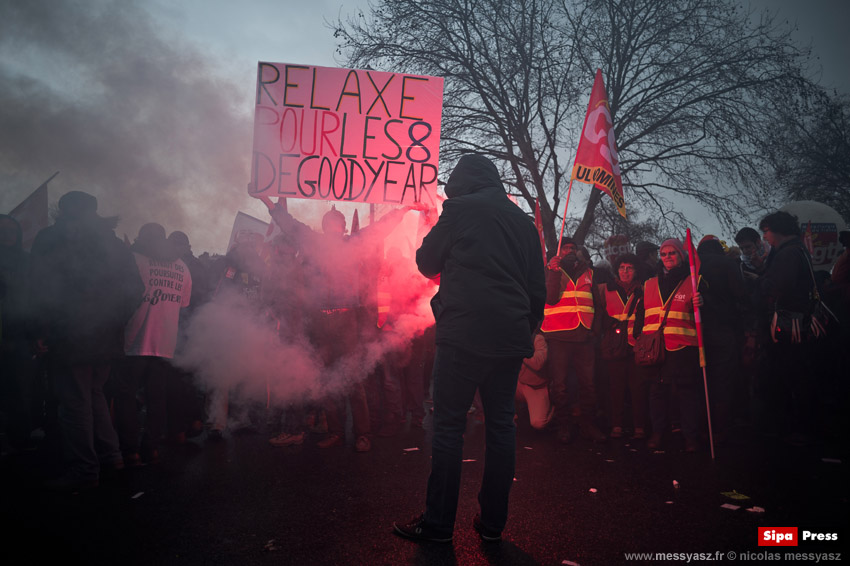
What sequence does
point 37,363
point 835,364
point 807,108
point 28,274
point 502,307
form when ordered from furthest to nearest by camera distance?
point 807,108 < point 835,364 < point 37,363 < point 28,274 < point 502,307

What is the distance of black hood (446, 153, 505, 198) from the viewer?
3.35m

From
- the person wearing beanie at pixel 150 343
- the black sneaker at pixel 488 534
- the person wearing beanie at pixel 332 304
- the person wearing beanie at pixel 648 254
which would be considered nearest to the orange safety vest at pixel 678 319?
the person wearing beanie at pixel 648 254

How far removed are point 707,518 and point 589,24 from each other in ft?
46.8

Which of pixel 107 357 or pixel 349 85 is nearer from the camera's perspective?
pixel 107 357

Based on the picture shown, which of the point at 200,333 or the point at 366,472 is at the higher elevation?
the point at 200,333

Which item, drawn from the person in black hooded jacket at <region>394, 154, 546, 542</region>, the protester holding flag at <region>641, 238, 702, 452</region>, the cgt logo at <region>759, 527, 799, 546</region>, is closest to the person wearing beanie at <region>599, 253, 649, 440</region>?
the protester holding flag at <region>641, 238, 702, 452</region>

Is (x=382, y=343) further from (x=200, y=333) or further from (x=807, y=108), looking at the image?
(x=807, y=108)

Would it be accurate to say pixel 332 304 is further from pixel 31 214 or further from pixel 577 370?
pixel 31 214

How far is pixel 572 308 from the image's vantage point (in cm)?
608

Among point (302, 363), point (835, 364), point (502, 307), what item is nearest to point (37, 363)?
point (302, 363)

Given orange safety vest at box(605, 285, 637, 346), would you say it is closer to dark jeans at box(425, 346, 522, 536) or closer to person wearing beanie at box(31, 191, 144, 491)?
dark jeans at box(425, 346, 522, 536)

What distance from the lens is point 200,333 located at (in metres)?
5.97

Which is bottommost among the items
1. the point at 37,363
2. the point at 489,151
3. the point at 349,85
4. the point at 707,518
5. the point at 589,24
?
the point at 707,518

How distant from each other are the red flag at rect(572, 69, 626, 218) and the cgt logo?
3443 mm
